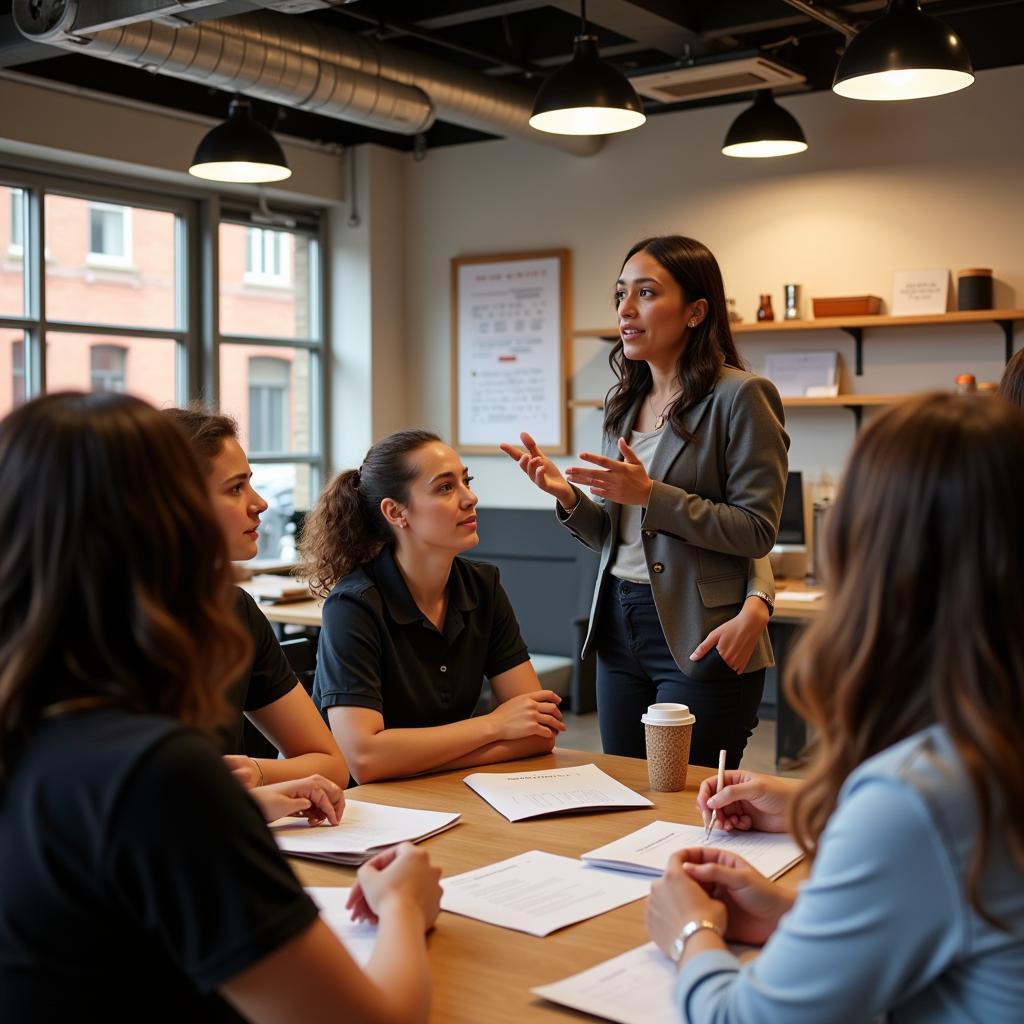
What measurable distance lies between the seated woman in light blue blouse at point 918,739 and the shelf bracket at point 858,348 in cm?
457

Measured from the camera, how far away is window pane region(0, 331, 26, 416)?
5242 millimetres

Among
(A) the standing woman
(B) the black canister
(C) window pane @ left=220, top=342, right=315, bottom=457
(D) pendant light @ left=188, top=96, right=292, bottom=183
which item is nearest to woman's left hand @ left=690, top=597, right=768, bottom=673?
(A) the standing woman

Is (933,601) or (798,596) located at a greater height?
(933,601)

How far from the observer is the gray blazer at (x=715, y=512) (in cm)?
255

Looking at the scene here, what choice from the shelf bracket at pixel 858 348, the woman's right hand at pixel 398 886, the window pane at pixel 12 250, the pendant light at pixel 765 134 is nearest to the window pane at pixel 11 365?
the window pane at pixel 12 250

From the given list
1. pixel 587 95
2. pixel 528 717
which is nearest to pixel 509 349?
pixel 587 95

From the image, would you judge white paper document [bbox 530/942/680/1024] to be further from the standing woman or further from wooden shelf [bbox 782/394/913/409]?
wooden shelf [bbox 782/394/913/409]

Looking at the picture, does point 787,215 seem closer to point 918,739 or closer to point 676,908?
point 676,908

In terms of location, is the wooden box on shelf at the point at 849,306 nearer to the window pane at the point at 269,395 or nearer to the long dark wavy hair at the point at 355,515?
the window pane at the point at 269,395

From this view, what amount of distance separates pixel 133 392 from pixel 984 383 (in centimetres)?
465

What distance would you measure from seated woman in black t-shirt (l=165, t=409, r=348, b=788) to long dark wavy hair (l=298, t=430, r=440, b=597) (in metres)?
0.19

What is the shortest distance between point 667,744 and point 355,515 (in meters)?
0.83

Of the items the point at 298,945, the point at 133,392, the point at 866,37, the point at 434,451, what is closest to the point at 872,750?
the point at 298,945

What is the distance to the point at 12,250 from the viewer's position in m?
5.21
